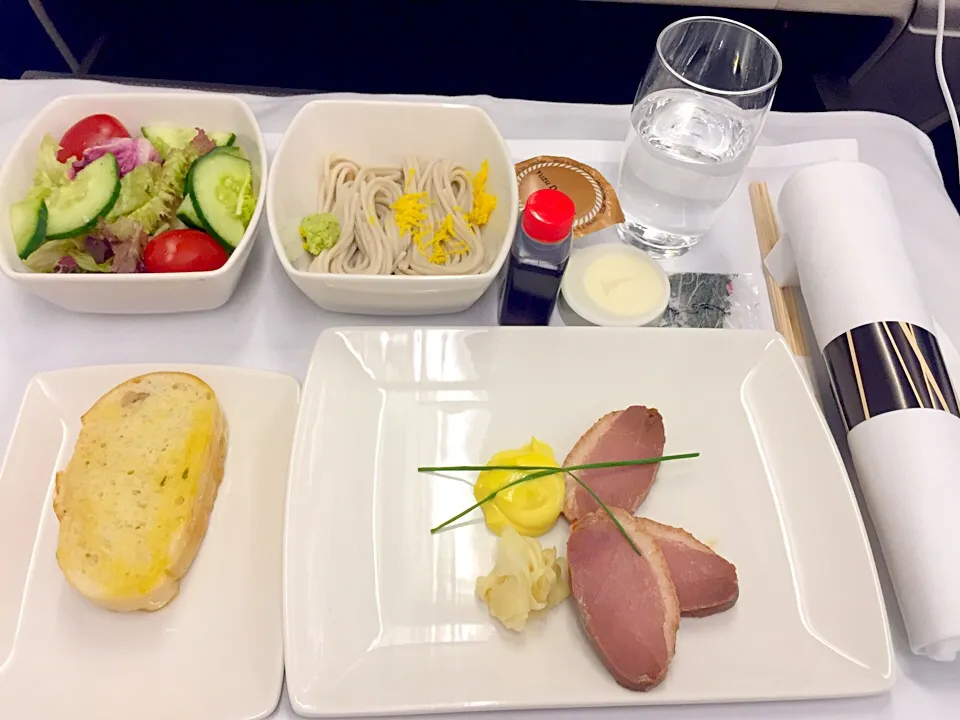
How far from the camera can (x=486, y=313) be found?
1169 millimetres

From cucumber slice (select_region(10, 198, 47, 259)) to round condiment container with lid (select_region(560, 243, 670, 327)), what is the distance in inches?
32.1

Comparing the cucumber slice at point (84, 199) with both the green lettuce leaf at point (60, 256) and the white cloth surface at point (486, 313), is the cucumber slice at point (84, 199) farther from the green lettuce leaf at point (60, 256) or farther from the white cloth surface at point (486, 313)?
the white cloth surface at point (486, 313)

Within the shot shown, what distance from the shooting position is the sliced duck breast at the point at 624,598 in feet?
2.68

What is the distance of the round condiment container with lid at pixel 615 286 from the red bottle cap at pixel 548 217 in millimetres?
181

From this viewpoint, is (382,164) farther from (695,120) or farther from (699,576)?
(699,576)

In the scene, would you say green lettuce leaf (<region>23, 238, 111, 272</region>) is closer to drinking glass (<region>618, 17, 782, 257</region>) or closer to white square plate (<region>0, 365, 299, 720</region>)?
white square plate (<region>0, 365, 299, 720</region>)

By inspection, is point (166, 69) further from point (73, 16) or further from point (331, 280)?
point (331, 280)

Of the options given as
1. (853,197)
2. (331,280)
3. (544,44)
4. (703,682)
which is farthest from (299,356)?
(544,44)

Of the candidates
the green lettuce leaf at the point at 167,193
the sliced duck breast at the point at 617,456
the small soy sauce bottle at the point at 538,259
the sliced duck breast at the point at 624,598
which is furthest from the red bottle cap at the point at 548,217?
the green lettuce leaf at the point at 167,193

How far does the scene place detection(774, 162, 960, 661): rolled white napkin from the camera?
876 millimetres

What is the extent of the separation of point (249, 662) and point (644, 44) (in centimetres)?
215

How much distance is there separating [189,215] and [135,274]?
0.15 m

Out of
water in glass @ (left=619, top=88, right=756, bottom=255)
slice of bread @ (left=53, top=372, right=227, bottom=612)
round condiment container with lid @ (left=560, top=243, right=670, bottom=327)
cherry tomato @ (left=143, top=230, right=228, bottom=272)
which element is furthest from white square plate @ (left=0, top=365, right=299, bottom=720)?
water in glass @ (left=619, top=88, right=756, bottom=255)

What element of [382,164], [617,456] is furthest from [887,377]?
[382,164]
